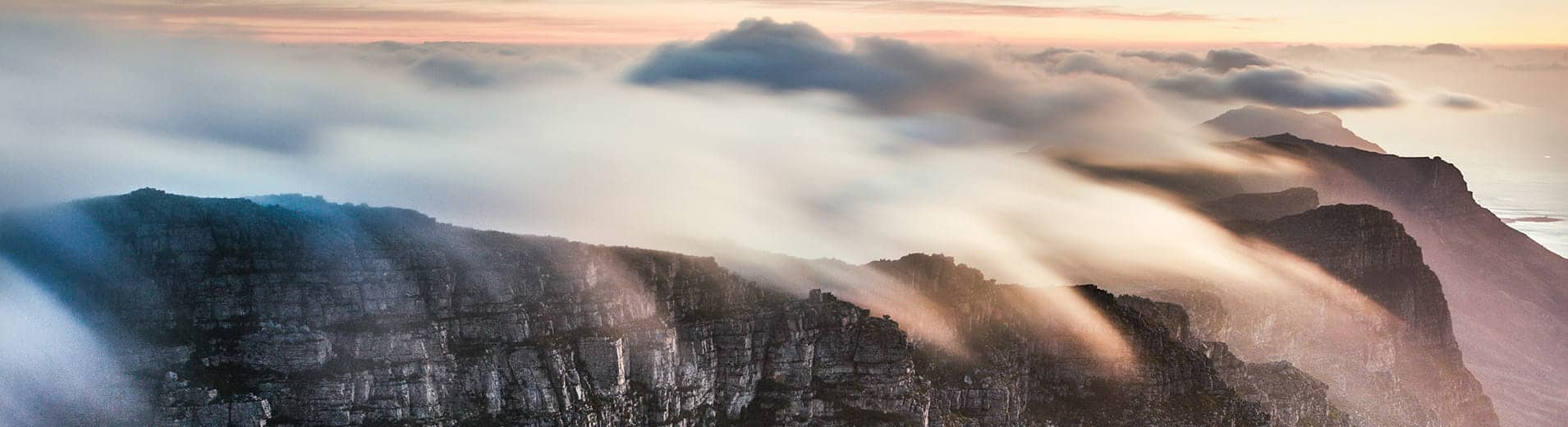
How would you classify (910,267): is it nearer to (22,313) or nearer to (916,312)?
(916,312)

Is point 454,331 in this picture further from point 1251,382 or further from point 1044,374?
point 1251,382

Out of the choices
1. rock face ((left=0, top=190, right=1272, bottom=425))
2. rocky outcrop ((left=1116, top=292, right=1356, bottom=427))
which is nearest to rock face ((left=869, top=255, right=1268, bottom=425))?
rock face ((left=0, top=190, right=1272, bottom=425))

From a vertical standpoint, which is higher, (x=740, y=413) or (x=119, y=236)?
(x=119, y=236)

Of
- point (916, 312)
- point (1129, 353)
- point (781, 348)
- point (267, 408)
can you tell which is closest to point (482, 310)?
point (267, 408)

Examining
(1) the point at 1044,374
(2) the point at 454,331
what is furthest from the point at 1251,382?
(2) the point at 454,331

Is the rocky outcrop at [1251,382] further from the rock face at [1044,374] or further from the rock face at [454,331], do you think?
the rock face at [454,331]

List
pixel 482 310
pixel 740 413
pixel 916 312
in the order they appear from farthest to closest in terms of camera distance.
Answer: pixel 916 312
pixel 740 413
pixel 482 310

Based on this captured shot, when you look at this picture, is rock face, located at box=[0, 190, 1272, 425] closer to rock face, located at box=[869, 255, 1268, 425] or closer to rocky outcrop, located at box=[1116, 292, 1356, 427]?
rock face, located at box=[869, 255, 1268, 425]

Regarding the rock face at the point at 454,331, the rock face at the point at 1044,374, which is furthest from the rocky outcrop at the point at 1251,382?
the rock face at the point at 454,331
